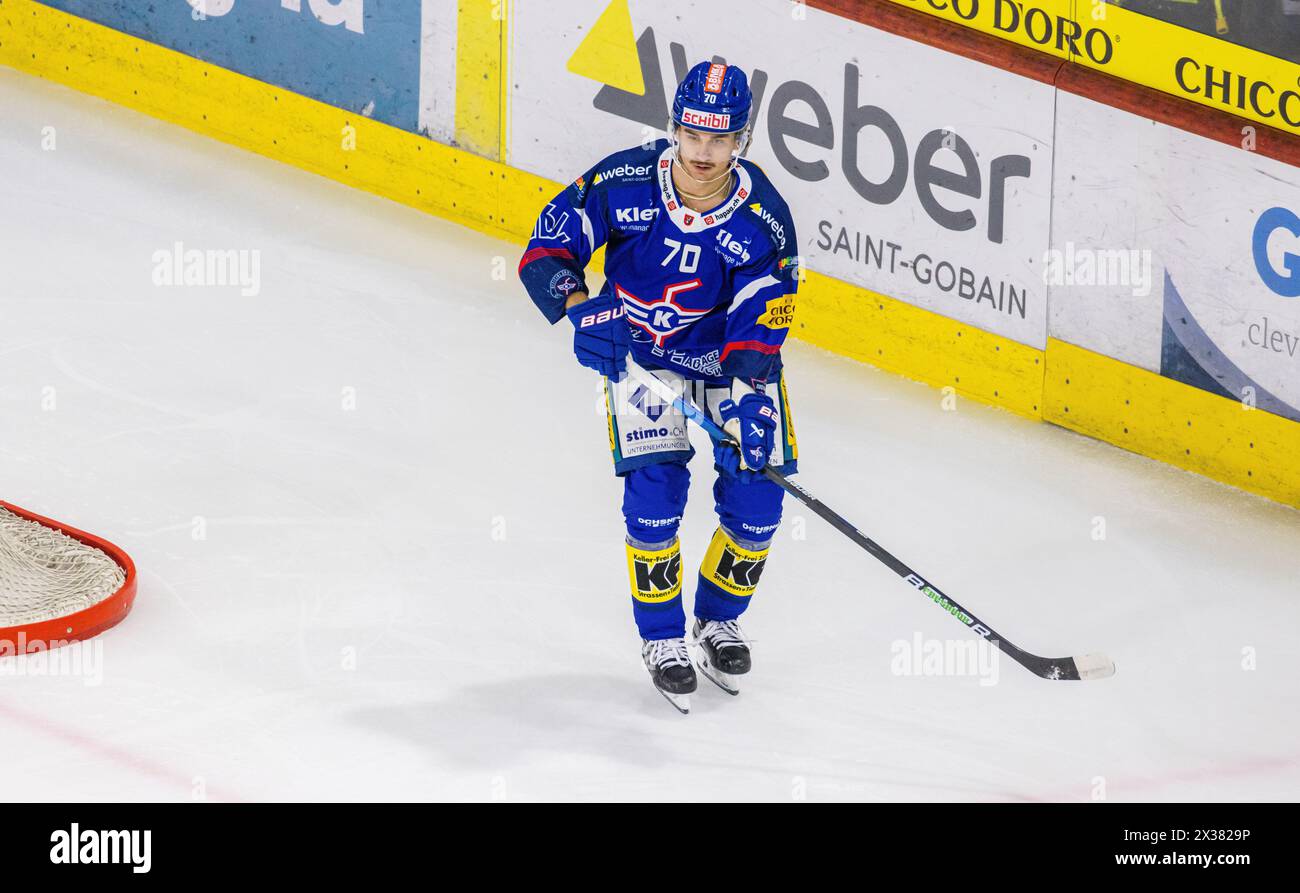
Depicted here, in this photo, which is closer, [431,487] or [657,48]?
[431,487]

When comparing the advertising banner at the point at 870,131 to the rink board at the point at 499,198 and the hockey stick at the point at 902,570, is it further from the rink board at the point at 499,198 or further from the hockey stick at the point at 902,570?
the hockey stick at the point at 902,570

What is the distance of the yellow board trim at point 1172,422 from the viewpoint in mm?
6891

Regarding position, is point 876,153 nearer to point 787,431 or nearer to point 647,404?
point 787,431

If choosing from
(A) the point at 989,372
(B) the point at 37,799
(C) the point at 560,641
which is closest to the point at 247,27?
(A) the point at 989,372

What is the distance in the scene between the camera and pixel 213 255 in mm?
8266

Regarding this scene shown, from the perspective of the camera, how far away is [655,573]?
5438 millimetres

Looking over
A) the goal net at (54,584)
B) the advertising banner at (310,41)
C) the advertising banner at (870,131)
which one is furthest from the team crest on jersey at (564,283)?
the advertising banner at (310,41)

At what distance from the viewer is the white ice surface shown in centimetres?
529

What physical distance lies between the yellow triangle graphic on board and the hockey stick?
295cm

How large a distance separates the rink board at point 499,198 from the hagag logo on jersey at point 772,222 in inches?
91.6

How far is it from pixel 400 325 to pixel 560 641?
89.4 inches

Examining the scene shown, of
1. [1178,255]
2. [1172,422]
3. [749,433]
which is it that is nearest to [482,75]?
[1178,255]

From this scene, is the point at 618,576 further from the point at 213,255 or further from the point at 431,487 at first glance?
the point at 213,255

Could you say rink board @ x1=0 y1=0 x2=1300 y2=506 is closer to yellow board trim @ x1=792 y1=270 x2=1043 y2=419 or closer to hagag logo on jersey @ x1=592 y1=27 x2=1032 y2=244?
yellow board trim @ x1=792 y1=270 x2=1043 y2=419
